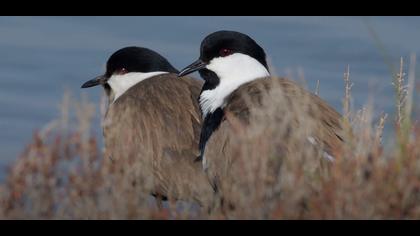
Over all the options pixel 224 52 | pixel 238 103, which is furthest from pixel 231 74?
pixel 238 103

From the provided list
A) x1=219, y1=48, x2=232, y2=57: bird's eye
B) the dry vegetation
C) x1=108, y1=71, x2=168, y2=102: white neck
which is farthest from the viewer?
x1=108, y1=71, x2=168, y2=102: white neck

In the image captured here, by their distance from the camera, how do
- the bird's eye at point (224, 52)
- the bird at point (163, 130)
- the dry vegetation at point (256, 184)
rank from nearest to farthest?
the dry vegetation at point (256, 184) < the bird at point (163, 130) < the bird's eye at point (224, 52)

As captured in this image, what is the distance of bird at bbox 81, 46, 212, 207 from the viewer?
352 inches

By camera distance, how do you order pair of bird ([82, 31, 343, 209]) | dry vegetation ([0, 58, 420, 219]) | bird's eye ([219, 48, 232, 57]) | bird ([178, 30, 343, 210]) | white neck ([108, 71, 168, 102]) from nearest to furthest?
dry vegetation ([0, 58, 420, 219]), bird ([178, 30, 343, 210]), pair of bird ([82, 31, 343, 209]), bird's eye ([219, 48, 232, 57]), white neck ([108, 71, 168, 102])

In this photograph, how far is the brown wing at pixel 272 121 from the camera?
22.2ft

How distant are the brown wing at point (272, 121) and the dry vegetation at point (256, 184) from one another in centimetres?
5

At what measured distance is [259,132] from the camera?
20.3 feet

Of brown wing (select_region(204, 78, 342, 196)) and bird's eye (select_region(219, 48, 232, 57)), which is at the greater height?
bird's eye (select_region(219, 48, 232, 57))

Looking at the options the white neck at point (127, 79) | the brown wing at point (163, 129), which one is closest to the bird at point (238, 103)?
the brown wing at point (163, 129)

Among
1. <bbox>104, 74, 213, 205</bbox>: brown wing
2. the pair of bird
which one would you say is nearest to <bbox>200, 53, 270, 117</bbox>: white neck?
the pair of bird

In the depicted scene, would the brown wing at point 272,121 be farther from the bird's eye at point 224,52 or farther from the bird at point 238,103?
the bird's eye at point 224,52

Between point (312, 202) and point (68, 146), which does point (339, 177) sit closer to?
point (312, 202)

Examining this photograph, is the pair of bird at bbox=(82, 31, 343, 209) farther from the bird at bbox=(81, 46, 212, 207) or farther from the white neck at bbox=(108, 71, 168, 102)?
the white neck at bbox=(108, 71, 168, 102)
